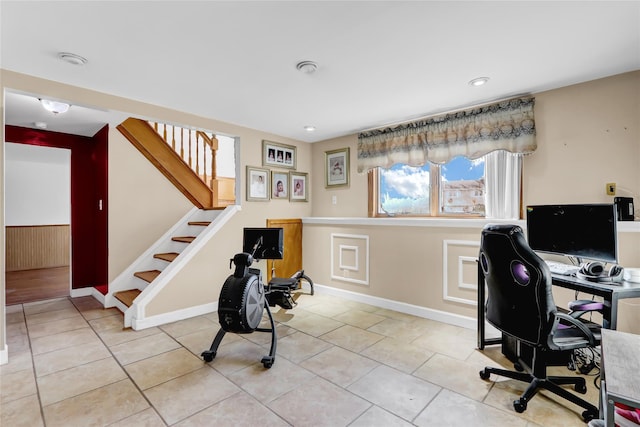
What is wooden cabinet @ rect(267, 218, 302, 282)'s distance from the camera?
425 cm

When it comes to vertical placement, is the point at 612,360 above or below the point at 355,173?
below

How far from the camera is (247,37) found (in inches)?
75.8

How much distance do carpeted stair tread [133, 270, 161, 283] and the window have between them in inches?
112

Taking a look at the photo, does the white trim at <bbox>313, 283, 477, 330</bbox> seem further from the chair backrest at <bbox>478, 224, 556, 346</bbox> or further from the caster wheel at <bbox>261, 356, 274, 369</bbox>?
the caster wheel at <bbox>261, 356, 274, 369</bbox>

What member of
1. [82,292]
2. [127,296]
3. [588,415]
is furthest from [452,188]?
[82,292]

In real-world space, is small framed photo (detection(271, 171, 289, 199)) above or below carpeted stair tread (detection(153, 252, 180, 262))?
above

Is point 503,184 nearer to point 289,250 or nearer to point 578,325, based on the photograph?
point 578,325

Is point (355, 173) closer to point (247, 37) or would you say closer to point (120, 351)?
point (247, 37)

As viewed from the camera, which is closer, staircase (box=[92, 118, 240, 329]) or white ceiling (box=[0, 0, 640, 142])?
white ceiling (box=[0, 0, 640, 142])

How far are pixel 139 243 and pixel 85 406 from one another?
2.65m

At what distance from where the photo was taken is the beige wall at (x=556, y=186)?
238cm

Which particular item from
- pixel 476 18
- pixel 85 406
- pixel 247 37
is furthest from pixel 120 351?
pixel 476 18

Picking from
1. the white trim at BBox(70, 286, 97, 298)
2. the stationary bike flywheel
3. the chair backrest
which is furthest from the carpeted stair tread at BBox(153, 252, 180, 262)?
the chair backrest

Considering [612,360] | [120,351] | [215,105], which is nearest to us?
[612,360]
